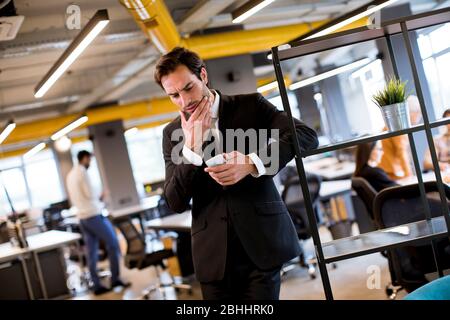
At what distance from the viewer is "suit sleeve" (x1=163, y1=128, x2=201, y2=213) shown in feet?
6.89

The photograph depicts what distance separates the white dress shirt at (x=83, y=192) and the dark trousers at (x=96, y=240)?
14 cm

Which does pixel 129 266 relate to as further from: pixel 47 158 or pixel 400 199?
pixel 47 158

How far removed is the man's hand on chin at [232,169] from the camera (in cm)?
201

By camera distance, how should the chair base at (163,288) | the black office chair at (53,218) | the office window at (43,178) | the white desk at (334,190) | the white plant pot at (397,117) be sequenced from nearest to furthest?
the white plant pot at (397,117) < the white desk at (334,190) < the chair base at (163,288) < the black office chair at (53,218) < the office window at (43,178)

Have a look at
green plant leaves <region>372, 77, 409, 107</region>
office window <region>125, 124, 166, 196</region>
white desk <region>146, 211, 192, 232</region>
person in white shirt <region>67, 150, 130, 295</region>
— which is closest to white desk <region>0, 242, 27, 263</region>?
white desk <region>146, 211, 192, 232</region>

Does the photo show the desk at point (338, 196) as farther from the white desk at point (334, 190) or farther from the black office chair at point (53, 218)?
the black office chair at point (53, 218)

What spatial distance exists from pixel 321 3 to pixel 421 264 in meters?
6.47

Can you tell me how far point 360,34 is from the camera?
2.53 metres

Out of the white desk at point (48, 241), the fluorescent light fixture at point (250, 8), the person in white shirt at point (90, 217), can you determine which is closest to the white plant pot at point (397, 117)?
the fluorescent light fixture at point (250, 8)

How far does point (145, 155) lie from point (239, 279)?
1830cm

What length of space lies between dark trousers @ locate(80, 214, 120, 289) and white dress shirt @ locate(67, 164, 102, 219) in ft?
0.45

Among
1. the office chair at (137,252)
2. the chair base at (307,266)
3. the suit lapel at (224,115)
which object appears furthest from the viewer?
the office chair at (137,252)

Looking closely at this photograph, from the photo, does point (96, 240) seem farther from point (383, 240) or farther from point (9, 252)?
point (383, 240)
